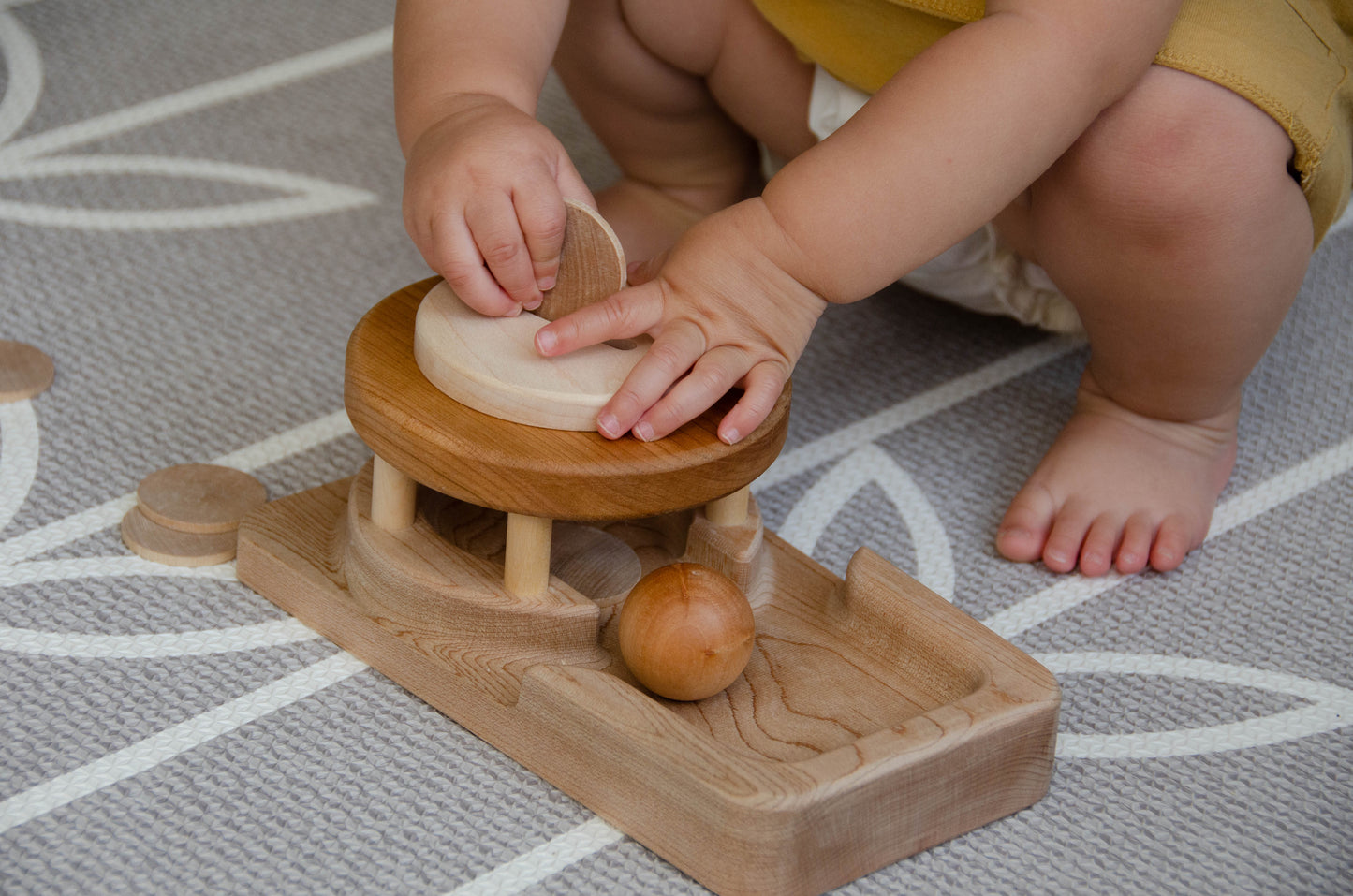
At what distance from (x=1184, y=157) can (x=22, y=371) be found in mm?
552

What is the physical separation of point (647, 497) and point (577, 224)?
0.12m

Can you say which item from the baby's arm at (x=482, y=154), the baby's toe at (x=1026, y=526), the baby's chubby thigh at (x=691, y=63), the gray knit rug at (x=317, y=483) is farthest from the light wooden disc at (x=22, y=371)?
the baby's toe at (x=1026, y=526)

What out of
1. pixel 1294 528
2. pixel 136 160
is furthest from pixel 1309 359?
pixel 136 160

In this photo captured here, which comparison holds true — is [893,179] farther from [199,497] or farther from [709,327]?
[199,497]

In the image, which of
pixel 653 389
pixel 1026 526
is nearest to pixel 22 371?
pixel 653 389

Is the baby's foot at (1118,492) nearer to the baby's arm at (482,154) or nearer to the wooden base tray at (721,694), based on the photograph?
the wooden base tray at (721,694)

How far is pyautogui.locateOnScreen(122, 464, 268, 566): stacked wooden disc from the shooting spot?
63cm

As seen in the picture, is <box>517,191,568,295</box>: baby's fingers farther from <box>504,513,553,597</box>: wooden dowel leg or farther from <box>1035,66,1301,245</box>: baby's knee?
<box>1035,66,1301,245</box>: baby's knee

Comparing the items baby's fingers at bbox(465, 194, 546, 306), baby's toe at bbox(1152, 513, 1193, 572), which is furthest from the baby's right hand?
baby's toe at bbox(1152, 513, 1193, 572)

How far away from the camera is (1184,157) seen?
64 centimetres

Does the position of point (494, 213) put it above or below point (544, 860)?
above

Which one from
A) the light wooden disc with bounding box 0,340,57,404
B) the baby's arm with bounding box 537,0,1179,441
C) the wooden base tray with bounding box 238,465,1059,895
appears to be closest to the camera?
the wooden base tray with bounding box 238,465,1059,895

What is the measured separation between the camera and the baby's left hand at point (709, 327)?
545 mm

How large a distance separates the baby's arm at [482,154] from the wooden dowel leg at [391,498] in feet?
0.24
